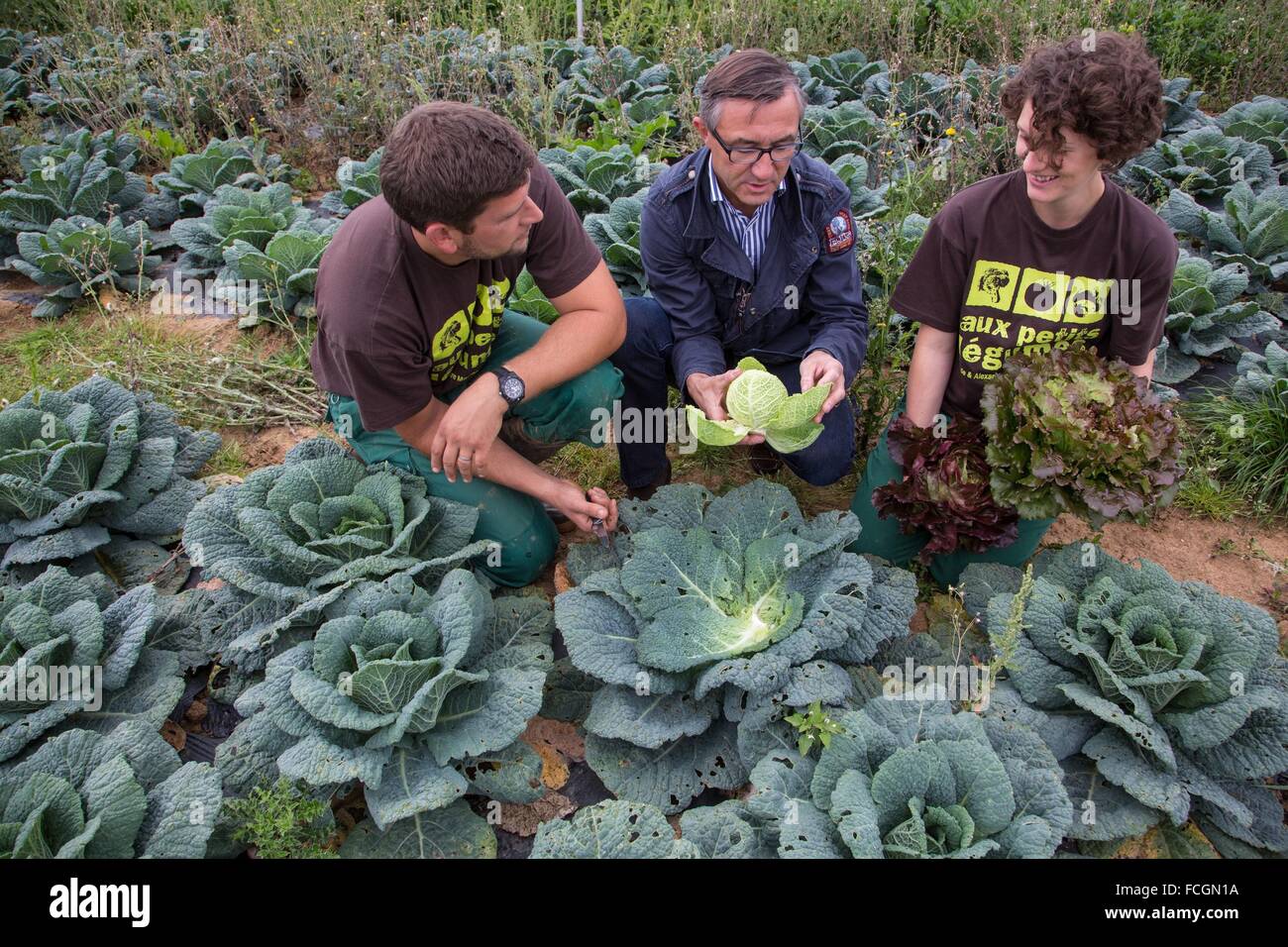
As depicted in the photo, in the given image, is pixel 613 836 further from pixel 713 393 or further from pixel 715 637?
pixel 713 393

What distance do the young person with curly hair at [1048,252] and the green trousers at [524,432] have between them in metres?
1.25

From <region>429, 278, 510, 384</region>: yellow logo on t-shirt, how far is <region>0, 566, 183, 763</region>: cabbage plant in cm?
132

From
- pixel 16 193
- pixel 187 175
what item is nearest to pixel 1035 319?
pixel 187 175

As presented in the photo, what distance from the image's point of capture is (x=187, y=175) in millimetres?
6031

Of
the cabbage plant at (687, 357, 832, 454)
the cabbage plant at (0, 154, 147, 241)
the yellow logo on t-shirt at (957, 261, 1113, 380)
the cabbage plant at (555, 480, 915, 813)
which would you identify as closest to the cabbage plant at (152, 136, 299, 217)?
the cabbage plant at (0, 154, 147, 241)

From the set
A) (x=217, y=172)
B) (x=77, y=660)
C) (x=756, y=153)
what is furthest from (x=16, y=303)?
(x=756, y=153)

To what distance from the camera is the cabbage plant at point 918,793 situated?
229 cm

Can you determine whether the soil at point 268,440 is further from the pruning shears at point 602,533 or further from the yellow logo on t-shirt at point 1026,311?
the yellow logo on t-shirt at point 1026,311

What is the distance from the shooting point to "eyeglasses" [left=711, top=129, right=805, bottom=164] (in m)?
2.89

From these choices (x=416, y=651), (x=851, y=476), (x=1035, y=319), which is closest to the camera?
(x=416, y=651)

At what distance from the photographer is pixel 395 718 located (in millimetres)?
2592

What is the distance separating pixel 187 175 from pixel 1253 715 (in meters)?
6.68

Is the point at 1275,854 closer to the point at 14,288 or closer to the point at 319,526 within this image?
the point at 319,526

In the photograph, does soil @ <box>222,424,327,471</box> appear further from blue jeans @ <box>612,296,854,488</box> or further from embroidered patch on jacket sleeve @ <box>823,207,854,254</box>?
embroidered patch on jacket sleeve @ <box>823,207,854,254</box>
